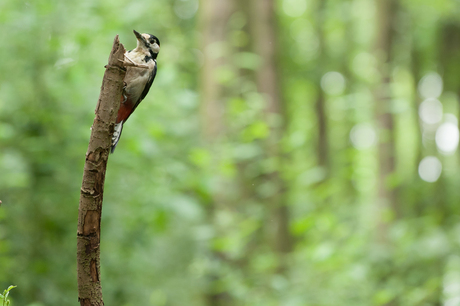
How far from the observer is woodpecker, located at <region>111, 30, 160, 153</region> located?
195 cm

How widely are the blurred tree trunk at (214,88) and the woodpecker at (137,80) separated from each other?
95.0 inches

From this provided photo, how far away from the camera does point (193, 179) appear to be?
416 centimetres

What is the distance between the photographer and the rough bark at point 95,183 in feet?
4.57

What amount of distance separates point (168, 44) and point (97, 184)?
3.38 meters

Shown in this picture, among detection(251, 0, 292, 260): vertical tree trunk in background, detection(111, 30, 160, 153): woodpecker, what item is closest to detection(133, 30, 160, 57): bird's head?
detection(111, 30, 160, 153): woodpecker

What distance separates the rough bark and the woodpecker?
0.37 metres

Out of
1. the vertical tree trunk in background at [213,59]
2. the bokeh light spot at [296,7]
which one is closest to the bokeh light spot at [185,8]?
the vertical tree trunk in background at [213,59]

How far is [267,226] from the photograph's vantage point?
5.73m

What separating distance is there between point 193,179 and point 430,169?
9595mm

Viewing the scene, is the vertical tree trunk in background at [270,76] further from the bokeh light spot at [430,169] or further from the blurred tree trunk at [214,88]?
the bokeh light spot at [430,169]

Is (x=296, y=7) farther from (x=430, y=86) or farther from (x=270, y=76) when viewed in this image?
(x=270, y=76)

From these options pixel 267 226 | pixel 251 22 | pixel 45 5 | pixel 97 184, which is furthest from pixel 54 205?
pixel 251 22

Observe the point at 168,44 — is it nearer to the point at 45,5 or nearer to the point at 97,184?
the point at 45,5

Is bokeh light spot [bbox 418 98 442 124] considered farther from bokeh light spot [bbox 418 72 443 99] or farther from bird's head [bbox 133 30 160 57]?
bird's head [bbox 133 30 160 57]
